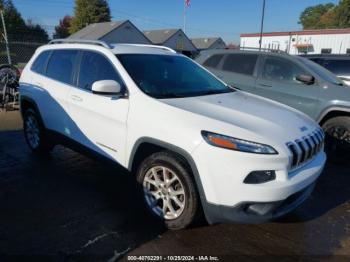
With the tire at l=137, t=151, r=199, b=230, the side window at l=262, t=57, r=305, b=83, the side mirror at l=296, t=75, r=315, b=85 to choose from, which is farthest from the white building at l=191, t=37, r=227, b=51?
the tire at l=137, t=151, r=199, b=230

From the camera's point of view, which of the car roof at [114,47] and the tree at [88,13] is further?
the tree at [88,13]

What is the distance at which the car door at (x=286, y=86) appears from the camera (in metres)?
5.66

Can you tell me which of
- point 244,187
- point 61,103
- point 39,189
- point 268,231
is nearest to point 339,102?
point 268,231

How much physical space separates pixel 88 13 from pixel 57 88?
2657 inches

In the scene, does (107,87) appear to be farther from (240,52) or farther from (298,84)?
(240,52)

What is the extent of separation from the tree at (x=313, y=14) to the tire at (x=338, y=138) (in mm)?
84667

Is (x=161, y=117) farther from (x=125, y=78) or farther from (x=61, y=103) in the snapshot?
(x=61, y=103)

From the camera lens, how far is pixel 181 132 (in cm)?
297

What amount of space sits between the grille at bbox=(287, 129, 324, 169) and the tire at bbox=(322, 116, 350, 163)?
224cm

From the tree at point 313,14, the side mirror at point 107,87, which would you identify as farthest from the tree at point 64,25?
the side mirror at point 107,87

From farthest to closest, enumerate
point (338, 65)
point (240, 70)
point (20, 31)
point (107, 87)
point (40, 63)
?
point (20, 31) < point (338, 65) < point (240, 70) < point (40, 63) < point (107, 87)

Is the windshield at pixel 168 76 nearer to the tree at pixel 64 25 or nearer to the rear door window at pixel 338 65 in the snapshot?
the rear door window at pixel 338 65

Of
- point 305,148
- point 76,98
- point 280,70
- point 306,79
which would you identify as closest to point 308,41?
point 280,70

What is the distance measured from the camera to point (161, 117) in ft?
10.4
